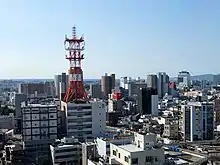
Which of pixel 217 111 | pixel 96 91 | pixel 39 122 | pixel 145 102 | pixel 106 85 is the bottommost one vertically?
pixel 217 111

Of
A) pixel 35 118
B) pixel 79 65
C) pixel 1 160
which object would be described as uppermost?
pixel 79 65

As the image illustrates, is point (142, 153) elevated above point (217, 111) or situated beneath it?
elevated above

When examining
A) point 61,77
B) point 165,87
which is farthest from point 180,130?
point 61,77

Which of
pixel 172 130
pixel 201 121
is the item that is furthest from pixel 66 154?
pixel 172 130

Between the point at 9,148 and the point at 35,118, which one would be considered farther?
the point at 35,118

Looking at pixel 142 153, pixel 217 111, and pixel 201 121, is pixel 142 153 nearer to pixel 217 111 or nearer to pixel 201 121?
pixel 201 121

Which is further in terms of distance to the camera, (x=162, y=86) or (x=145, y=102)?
(x=162, y=86)

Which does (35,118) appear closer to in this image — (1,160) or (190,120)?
(1,160)
